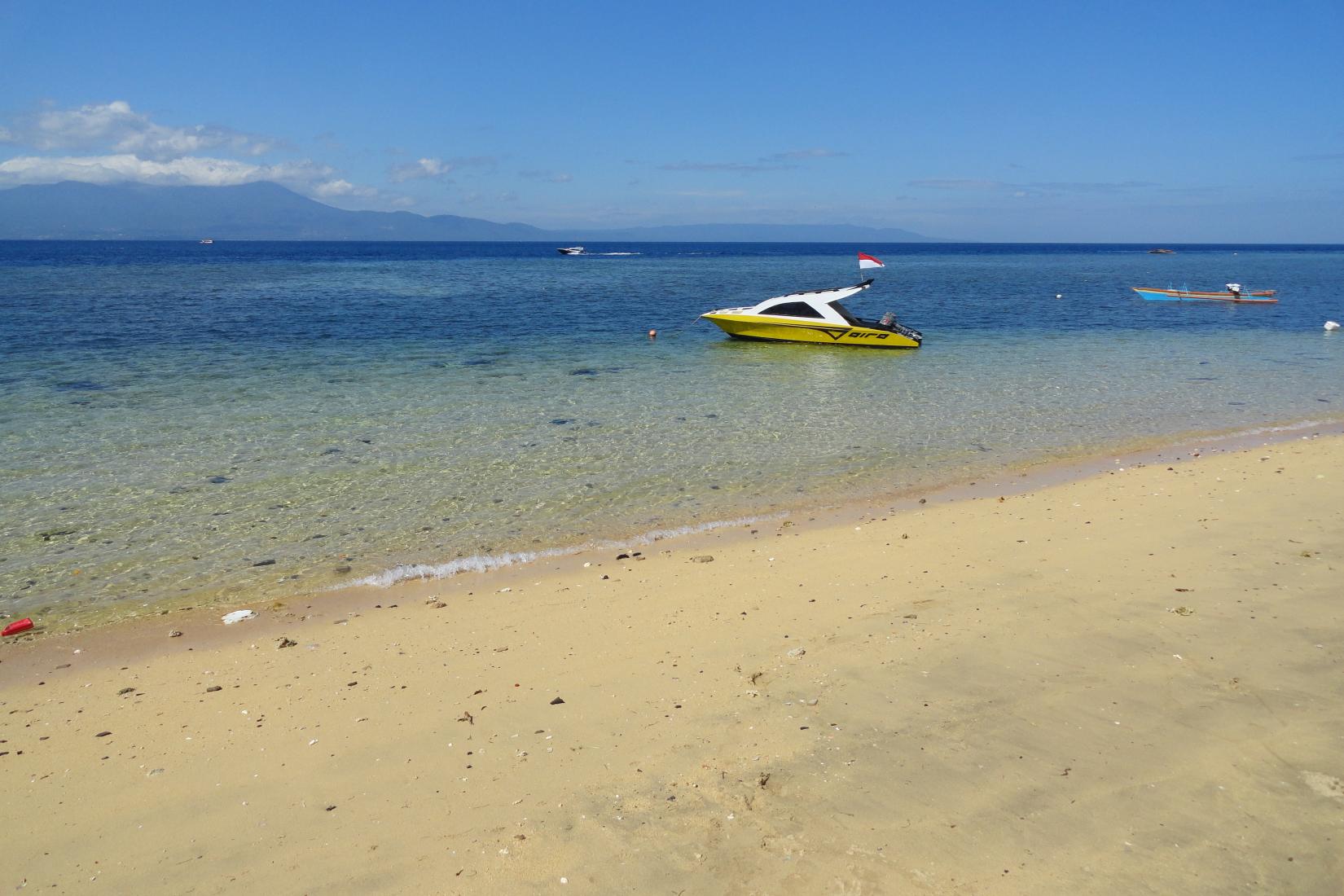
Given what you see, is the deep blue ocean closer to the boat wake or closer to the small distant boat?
the boat wake

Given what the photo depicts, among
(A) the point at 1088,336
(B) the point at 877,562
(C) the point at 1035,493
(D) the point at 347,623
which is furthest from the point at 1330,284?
Answer: (D) the point at 347,623

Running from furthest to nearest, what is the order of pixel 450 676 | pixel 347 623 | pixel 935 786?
1. pixel 347 623
2. pixel 450 676
3. pixel 935 786

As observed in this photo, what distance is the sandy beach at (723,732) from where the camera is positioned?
491 cm

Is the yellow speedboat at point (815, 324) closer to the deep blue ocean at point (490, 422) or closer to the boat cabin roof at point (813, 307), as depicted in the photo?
the boat cabin roof at point (813, 307)

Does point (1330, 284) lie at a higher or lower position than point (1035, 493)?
higher

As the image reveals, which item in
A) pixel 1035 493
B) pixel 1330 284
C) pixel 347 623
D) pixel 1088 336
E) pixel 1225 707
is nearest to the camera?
pixel 1225 707

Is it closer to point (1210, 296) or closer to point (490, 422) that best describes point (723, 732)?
point (490, 422)

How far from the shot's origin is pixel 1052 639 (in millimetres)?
7574

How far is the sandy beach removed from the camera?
491 cm

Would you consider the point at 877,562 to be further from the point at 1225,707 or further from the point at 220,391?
the point at 220,391

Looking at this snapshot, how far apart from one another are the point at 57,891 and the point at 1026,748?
595 cm

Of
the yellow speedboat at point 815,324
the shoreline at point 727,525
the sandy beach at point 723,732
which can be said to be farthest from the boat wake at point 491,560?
the yellow speedboat at point 815,324

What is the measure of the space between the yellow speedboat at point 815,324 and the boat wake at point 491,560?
63.3ft

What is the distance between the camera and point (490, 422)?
699 inches
